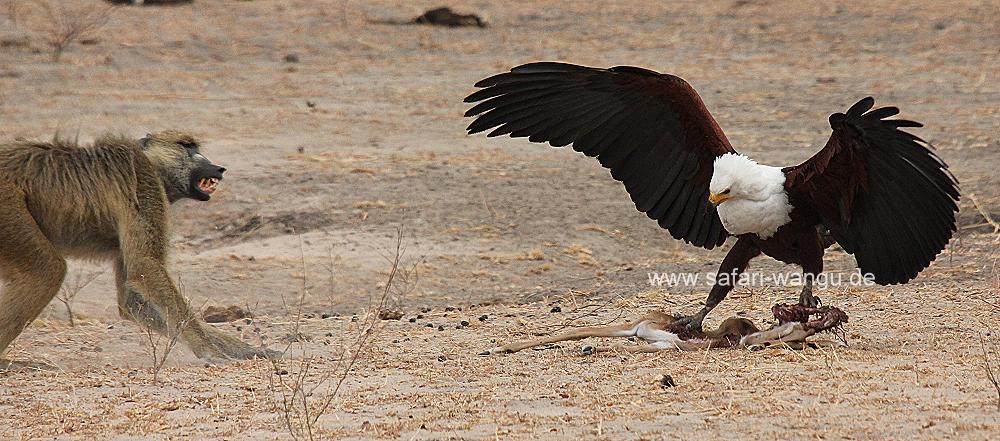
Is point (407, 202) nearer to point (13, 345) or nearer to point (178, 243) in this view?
point (178, 243)

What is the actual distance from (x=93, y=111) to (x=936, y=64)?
8506mm

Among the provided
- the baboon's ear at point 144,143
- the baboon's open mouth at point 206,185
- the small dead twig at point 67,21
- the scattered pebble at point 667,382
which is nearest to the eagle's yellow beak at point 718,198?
the scattered pebble at point 667,382

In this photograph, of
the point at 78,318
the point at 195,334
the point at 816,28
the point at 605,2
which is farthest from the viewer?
the point at 605,2

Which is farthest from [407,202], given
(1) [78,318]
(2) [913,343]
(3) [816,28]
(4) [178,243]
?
(3) [816,28]

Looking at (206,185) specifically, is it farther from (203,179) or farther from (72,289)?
(72,289)

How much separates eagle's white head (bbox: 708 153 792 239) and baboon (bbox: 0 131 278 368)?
226cm

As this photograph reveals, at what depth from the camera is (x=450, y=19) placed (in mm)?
16734

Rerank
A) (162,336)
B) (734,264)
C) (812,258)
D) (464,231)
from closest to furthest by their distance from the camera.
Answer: (812,258) < (734,264) < (162,336) < (464,231)

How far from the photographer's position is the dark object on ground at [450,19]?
16.7m

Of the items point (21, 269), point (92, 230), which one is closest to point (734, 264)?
point (92, 230)

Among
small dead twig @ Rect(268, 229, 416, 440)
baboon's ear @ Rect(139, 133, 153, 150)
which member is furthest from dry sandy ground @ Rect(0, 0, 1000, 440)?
baboon's ear @ Rect(139, 133, 153, 150)

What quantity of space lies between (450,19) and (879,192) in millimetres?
11709

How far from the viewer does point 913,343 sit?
5883 mm

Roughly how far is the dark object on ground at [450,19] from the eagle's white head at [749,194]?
37.4 feet
